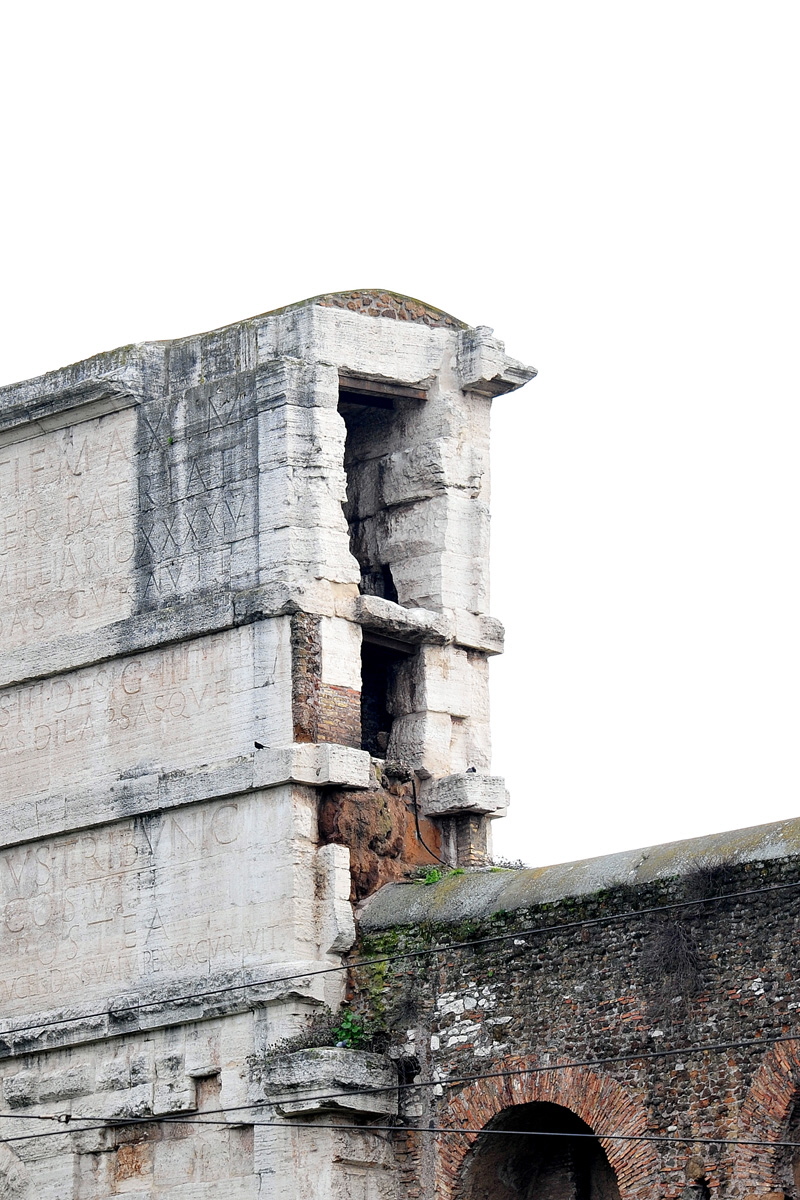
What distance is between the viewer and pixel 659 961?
1706 cm

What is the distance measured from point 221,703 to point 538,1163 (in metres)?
4.47

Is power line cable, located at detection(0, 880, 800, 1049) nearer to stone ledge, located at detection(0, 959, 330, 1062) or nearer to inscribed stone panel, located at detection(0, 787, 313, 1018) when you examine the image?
stone ledge, located at detection(0, 959, 330, 1062)

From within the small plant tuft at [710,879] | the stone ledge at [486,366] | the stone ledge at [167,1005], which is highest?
the stone ledge at [486,366]

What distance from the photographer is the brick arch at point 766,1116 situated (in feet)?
53.2

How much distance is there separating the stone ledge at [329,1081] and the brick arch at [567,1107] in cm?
55

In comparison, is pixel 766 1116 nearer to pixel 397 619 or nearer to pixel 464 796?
pixel 464 796

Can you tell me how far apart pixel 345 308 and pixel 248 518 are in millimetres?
2037

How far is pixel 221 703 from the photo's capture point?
19.9 metres

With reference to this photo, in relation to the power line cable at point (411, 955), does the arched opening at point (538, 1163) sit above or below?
below

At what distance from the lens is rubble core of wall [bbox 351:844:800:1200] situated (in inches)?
647

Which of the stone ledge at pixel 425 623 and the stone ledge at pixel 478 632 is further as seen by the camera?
the stone ledge at pixel 478 632

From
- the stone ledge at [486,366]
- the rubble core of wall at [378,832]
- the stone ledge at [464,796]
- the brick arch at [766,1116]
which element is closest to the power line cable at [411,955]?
the rubble core of wall at [378,832]

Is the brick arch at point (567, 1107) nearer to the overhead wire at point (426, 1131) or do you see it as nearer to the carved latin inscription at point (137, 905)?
the overhead wire at point (426, 1131)

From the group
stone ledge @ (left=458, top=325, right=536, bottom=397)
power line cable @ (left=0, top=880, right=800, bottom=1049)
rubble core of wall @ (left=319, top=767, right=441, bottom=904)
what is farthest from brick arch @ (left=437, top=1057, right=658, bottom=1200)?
stone ledge @ (left=458, top=325, right=536, bottom=397)
